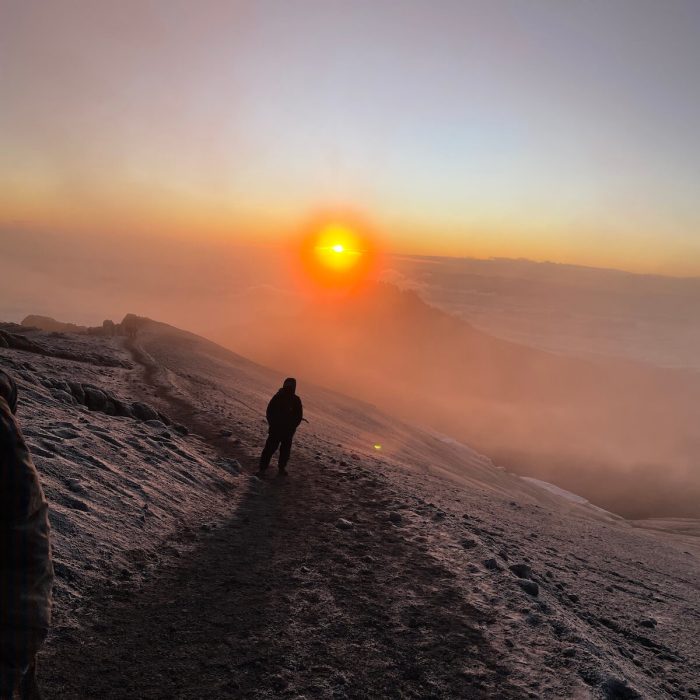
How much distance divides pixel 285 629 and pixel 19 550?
12.3 ft

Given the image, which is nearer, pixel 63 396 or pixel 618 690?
pixel 618 690

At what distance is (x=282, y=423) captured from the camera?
12.9 m

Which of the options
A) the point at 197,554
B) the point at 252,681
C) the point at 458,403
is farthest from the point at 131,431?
the point at 458,403

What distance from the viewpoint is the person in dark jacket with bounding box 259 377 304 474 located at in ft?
42.5

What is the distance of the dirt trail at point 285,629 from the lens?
16.1ft

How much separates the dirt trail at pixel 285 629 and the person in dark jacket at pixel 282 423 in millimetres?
3858

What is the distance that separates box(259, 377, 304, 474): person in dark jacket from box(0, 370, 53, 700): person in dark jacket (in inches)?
383

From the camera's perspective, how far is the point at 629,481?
298 ft

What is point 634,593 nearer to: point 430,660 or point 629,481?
point 430,660

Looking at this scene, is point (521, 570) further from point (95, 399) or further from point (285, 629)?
point (95, 399)

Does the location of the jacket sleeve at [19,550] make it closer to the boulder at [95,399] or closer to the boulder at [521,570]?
the boulder at [521,570]

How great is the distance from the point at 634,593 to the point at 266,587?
302 inches

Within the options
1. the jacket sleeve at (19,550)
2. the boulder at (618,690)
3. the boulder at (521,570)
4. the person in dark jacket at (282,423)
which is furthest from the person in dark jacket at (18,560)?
the person in dark jacket at (282,423)

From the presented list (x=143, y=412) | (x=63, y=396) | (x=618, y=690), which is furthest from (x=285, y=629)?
(x=63, y=396)
